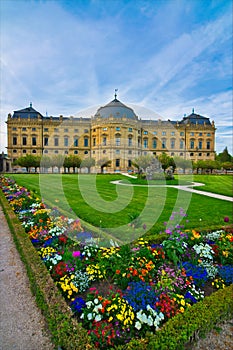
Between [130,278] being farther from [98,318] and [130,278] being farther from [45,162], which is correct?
[45,162]

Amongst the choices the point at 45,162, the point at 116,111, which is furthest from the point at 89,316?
the point at 116,111

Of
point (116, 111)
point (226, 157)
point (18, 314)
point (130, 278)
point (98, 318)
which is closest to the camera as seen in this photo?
point (98, 318)

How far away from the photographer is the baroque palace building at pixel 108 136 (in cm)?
4578

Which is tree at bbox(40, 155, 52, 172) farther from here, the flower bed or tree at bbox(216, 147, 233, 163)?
tree at bbox(216, 147, 233, 163)

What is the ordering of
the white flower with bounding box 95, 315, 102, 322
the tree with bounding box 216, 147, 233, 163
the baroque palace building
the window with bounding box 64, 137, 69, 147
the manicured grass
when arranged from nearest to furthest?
the white flower with bounding box 95, 315, 102, 322 → the manicured grass → the baroque palace building → the window with bounding box 64, 137, 69, 147 → the tree with bounding box 216, 147, 233, 163

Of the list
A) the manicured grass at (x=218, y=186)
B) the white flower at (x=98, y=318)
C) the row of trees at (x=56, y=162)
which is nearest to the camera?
the white flower at (x=98, y=318)

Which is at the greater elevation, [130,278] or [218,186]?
→ [218,186]

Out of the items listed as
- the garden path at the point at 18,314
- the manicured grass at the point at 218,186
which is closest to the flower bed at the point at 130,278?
the garden path at the point at 18,314

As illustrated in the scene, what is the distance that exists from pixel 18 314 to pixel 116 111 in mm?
46382

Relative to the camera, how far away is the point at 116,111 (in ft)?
152

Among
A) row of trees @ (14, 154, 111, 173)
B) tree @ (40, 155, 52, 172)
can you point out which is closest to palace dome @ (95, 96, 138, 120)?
row of trees @ (14, 154, 111, 173)

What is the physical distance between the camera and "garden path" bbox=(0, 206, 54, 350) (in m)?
2.31

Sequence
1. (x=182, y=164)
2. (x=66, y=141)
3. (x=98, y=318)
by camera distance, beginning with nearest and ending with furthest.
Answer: (x=98, y=318) → (x=182, y=164) → (x=66, y=141)

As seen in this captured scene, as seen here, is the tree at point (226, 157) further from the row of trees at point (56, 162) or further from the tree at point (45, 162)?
the tree at point (45, 162)
